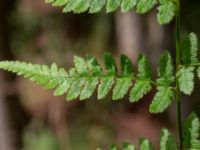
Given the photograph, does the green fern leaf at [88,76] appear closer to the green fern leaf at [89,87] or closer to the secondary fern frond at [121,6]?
the green fern leaf at [89,87]

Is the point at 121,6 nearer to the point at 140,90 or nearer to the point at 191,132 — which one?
the point at 140,90

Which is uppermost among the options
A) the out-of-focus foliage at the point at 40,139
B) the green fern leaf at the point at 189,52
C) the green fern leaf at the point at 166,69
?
the green fern leaf at the point at 189,52

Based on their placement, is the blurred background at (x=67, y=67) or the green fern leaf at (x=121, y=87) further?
the blurred background at (x=67, y=67)

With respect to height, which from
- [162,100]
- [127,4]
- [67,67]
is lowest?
[162,100]

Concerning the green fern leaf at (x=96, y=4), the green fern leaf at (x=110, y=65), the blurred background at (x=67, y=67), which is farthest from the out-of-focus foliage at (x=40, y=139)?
the green fern leaf at (x=96, y=4)

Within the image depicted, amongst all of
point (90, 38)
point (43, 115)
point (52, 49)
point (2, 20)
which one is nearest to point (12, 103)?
point (2, 20)

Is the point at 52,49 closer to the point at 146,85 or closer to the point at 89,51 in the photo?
the point at 89,51

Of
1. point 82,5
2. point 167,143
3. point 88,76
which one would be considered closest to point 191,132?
point 167,143
